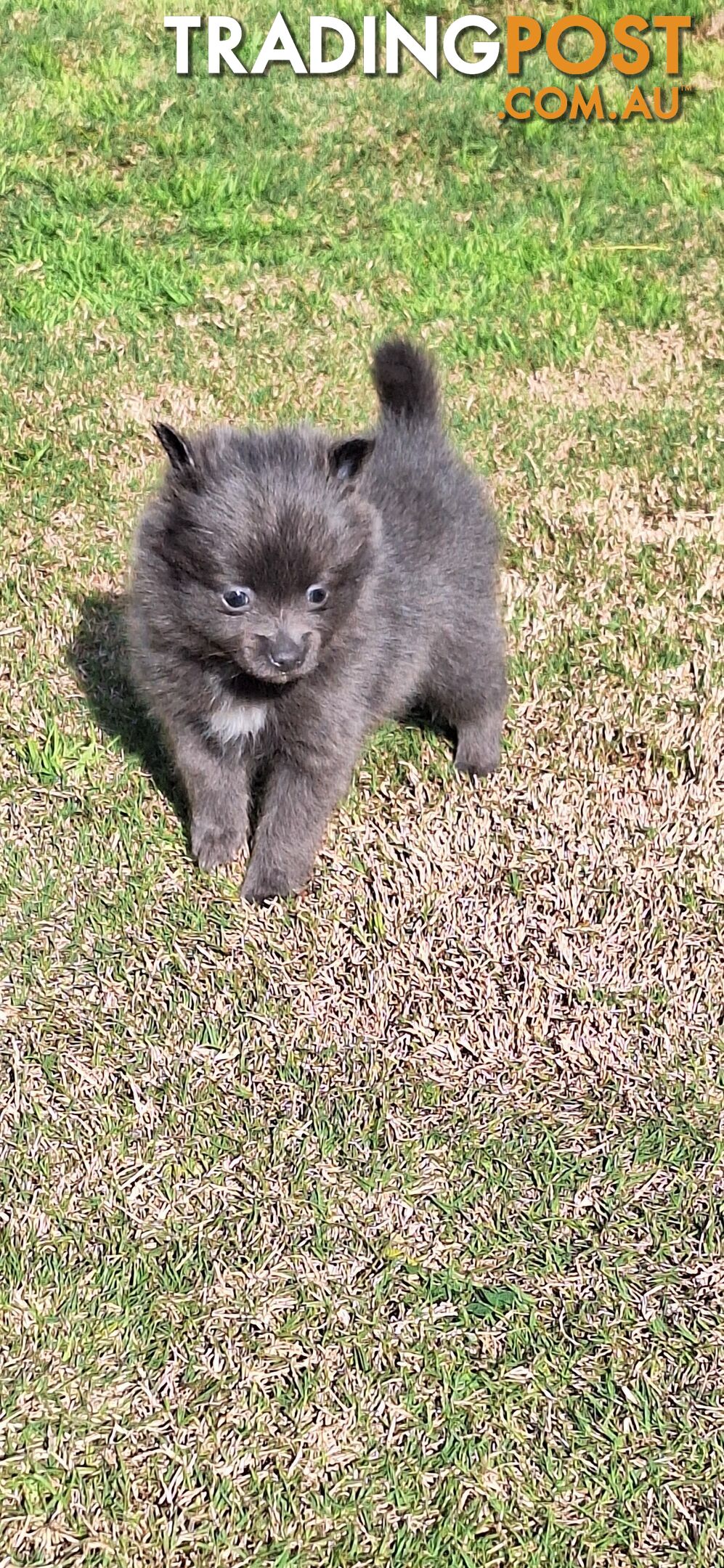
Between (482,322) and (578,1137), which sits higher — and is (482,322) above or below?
above

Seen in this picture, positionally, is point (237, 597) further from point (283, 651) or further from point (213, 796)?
point (213, 796)

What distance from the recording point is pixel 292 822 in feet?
12.5

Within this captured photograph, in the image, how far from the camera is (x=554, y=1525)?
311 cm

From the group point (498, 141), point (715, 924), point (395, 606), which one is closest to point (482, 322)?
point (498, 141)

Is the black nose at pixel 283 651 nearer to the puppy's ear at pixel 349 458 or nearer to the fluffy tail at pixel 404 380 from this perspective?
the puppy's ear at pixel 349 458

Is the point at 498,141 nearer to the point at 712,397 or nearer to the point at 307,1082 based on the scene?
the point at 712,397

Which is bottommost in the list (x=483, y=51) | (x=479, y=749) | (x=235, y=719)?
(x=479, y=749)

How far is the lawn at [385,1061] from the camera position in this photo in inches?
124

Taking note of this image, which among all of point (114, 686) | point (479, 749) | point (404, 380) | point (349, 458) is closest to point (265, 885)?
Answer: point (479, 749)

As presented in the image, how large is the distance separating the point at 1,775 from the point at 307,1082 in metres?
1.36

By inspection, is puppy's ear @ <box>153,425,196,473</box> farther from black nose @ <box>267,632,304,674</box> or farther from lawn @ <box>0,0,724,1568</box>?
lawn @ <box>0,0,724,1568</box>

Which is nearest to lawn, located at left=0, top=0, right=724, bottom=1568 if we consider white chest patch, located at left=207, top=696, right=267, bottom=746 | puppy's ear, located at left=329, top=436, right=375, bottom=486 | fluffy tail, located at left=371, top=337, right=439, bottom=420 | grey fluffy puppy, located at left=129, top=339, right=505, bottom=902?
grey fluffy puppy, located at left=129, top=339, right=505, bottom=902

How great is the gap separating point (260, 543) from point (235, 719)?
0.61 metres

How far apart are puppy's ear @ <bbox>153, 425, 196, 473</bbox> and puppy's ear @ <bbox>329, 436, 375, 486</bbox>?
35cm
